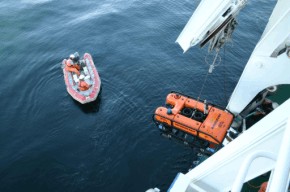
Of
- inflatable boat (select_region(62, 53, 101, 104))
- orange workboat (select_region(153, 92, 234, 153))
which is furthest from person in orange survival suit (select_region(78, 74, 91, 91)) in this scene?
orange workboat (select_region(153, 92, 234, 153))

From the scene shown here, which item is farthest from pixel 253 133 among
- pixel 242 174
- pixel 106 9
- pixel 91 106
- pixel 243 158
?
pixel 106 9

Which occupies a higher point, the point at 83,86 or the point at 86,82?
the point at 86,82

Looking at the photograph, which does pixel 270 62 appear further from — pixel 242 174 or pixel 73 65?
pixel 73 65

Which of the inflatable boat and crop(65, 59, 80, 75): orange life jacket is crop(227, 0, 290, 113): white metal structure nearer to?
the inflatable boat

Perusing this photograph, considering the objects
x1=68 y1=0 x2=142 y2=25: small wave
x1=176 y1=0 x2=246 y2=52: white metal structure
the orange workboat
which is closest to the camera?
x1=176 y1=0 x2=246 y2=52: white metal structure

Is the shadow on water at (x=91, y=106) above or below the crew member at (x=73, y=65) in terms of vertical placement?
below

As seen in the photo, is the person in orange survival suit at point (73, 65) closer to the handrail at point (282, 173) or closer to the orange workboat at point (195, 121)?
the orange workboat at point (195, 121)

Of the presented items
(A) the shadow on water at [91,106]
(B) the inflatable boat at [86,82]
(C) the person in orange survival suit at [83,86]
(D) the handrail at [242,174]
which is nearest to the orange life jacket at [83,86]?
(C) the person in orange survival suit at [83,86]
